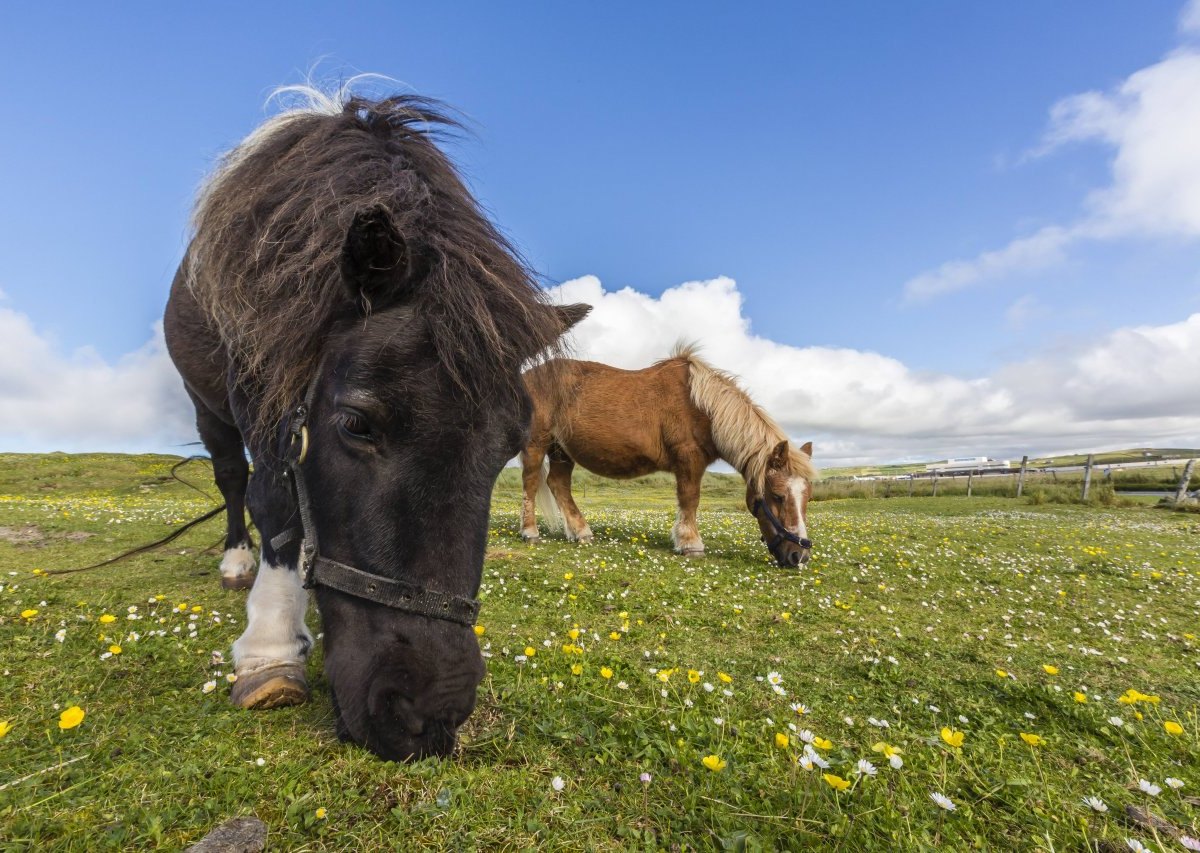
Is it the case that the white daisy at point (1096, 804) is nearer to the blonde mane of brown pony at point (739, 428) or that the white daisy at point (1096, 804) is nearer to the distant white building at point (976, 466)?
the blonde mane of brown pony at point (739, 428)

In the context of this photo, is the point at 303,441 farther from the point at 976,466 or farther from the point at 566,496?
the point at 976,466

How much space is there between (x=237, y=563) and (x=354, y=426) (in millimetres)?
4719

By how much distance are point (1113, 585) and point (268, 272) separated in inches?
488

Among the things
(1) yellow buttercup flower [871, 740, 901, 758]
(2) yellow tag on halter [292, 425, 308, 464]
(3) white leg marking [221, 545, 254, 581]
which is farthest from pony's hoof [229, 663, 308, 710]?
(3) white leg marking [221, 545, 254, 581]

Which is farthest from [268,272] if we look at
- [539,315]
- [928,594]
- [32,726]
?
[928,594]

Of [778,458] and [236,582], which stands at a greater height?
[778,458]

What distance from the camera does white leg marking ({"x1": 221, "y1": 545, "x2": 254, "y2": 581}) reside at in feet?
19.0

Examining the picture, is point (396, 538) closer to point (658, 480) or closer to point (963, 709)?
point (963, 709)

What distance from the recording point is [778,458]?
9.77 metres

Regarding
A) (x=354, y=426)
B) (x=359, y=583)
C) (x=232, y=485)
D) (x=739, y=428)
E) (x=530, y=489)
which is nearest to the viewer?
(x=359, y=583)

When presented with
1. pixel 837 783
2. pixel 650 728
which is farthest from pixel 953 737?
pixel 650 728

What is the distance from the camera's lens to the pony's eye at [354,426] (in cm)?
247

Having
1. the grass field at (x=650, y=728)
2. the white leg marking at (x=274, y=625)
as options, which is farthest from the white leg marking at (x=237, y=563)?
the white leg marking at (x=274, y=625)

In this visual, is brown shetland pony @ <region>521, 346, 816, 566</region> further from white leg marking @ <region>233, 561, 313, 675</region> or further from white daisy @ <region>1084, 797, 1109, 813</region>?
white daisy @ <region>1084, 797, 1109, 813</region>
